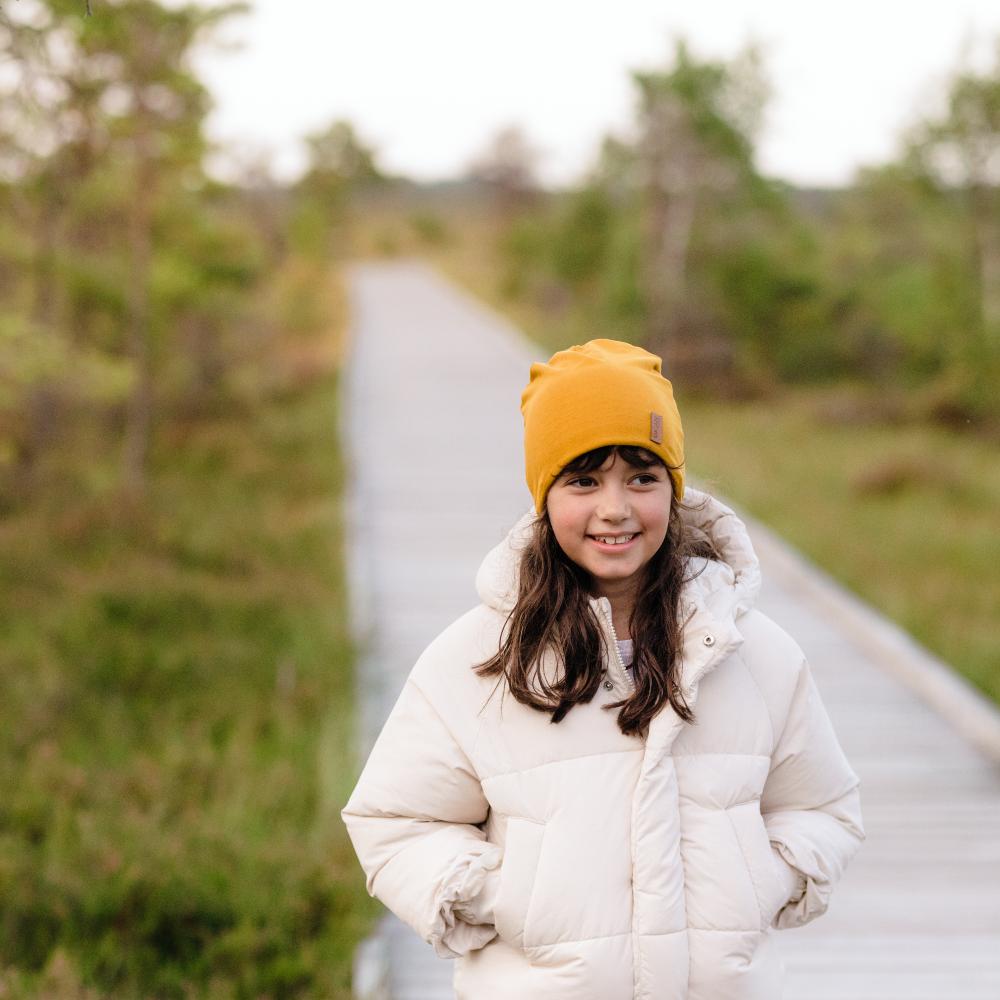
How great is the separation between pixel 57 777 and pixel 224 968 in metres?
1.76

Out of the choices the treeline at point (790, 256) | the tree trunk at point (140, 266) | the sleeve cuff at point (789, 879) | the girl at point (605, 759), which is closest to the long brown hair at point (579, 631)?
the girl at point (605, 759)

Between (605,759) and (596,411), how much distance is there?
1.65 ft

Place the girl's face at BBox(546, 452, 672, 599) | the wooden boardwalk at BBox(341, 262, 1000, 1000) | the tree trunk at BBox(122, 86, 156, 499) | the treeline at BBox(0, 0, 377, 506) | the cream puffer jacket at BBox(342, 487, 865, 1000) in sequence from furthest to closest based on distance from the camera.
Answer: the tree trunk at BBox(122, 86, 156, 499), the treeline at BBox(0, 0, 377, 506), the wooden boardwalk at BBox(341, 262, 1000, 1000), the girl's face at BBox(546, 452, 672, 599), the cream puffer jacket at BBox(342, 487, 865, 1000)

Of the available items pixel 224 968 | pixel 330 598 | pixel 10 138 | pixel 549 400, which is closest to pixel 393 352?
pixel 10 138

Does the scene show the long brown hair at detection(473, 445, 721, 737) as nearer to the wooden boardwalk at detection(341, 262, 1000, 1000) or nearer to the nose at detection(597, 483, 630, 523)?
the nose at detection(597, 483, 630, 523)

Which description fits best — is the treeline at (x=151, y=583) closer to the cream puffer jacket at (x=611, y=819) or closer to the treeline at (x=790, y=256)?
the cream puffer jacket at (x=611, y=819)

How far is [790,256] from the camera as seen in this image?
61.9ft

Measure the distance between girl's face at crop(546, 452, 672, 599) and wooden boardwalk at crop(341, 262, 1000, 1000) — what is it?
0.27 m

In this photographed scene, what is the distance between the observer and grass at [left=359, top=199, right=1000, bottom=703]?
25.2 ft

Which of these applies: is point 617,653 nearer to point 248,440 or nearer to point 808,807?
point 808,807

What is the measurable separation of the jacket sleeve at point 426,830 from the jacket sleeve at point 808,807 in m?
0.45

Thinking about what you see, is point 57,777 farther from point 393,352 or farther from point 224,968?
point 393,352

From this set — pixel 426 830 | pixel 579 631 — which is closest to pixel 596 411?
pixel 579 631

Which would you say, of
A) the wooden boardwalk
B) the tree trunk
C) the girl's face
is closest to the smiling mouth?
the girl's face
